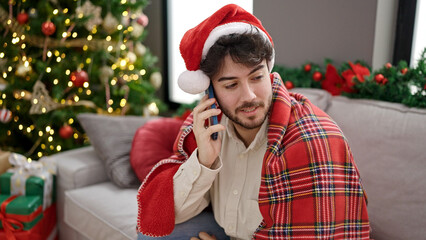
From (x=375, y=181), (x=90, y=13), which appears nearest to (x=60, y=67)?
(x=90, y=13)

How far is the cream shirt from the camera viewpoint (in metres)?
1.30

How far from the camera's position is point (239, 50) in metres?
1.18

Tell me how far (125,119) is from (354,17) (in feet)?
4.35

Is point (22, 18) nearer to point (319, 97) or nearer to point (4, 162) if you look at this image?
point (4, 162)

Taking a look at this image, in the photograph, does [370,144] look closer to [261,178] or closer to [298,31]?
[261,178]

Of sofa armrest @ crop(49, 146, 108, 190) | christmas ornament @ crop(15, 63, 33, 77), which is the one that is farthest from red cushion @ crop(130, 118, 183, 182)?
christmas ornament @ crop(15, 63, 33, 77)

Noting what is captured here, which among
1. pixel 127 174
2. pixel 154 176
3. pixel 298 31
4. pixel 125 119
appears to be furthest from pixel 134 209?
pixel 298 31

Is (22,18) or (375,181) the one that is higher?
(22,18)

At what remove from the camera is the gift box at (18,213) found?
184 centimetres

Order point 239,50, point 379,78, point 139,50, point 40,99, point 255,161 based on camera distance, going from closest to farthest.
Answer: point 239,50 → point 255,161 → point 379,78 → point 40,99 → point 139,50

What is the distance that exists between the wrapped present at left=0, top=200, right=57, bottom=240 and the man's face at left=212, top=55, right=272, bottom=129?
1.28 m

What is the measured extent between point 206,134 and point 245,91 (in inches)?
7.3

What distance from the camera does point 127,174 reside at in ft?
6.38

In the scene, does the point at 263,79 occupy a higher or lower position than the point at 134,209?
higher
